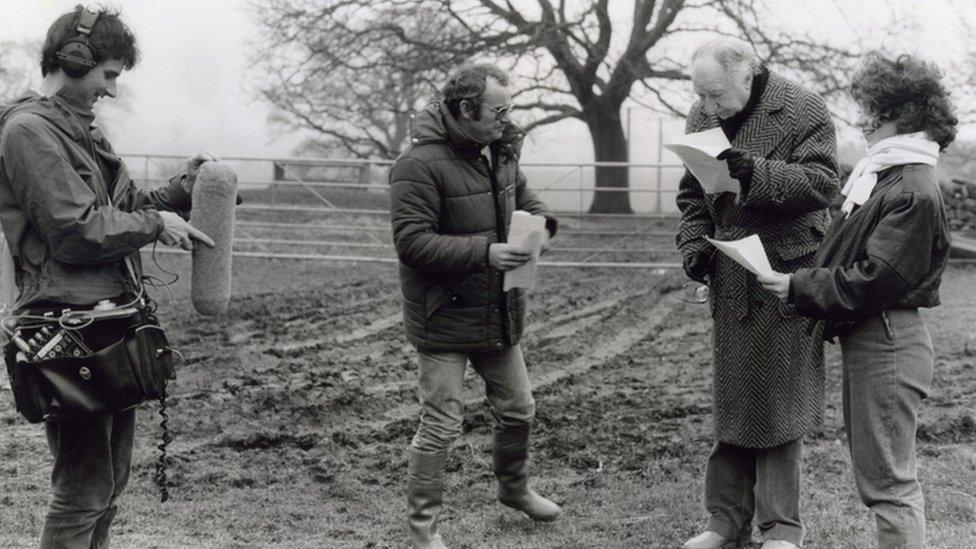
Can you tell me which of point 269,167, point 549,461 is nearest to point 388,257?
point 269,167

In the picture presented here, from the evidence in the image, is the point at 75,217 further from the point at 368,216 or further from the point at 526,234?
the point at 368,216

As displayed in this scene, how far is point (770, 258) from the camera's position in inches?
156

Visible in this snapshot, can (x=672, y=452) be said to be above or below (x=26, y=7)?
below

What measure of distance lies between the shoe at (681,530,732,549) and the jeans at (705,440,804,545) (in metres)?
0.02

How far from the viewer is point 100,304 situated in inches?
131

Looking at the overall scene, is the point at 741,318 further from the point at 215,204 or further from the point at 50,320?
the point at 50,320

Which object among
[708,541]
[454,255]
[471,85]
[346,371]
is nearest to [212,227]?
[454,255]

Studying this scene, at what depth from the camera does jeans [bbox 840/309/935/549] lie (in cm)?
342

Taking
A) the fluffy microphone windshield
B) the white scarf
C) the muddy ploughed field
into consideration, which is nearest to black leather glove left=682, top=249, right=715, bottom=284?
the white scarf

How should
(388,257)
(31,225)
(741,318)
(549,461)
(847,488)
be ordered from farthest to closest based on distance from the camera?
1. (388,257)
2. (549,461)
3. (847,488)
4. (741,318)
5. (31,225)

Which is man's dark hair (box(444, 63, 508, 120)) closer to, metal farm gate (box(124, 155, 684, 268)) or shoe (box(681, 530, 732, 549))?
shoe (box(681, 530, 732, 549))

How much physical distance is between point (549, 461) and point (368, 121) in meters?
18.5

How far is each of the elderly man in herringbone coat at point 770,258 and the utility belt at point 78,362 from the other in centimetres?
192

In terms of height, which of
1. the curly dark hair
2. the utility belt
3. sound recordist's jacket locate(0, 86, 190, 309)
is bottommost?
the utility belt
